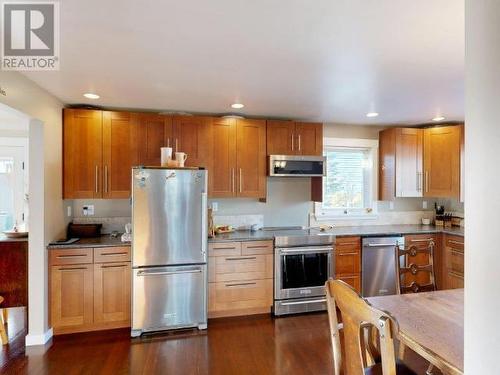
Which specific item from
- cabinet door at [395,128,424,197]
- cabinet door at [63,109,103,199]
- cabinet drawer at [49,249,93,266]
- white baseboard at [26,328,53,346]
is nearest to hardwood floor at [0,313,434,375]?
white baseboard at [26,328,53,346]

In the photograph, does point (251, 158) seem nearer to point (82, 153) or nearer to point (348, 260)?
point (348, 260)

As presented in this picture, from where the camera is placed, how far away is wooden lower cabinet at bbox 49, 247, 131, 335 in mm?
3051

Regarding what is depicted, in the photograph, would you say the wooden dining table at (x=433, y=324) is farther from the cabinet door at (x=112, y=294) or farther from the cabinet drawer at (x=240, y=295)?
the cabinet door at (x=112, y=294)

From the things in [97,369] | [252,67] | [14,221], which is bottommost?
[97,369]

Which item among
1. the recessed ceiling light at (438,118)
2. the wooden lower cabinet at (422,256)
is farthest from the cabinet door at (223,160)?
the recessed ceiling light at (438,118)

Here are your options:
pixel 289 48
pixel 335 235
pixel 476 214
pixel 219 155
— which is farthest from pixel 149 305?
pixel 476 214

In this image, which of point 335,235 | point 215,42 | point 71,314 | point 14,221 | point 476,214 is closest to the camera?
point 476,214

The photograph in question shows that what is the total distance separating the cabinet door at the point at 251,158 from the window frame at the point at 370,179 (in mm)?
1065

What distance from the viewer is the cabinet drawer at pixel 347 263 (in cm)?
383

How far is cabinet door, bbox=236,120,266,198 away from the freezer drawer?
1.17 meters

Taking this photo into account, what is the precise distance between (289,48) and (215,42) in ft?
1.63

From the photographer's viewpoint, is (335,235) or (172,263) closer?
(172,263)

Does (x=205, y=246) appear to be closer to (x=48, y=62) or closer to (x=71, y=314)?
(x=71, y=314)

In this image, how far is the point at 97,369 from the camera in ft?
8.19
